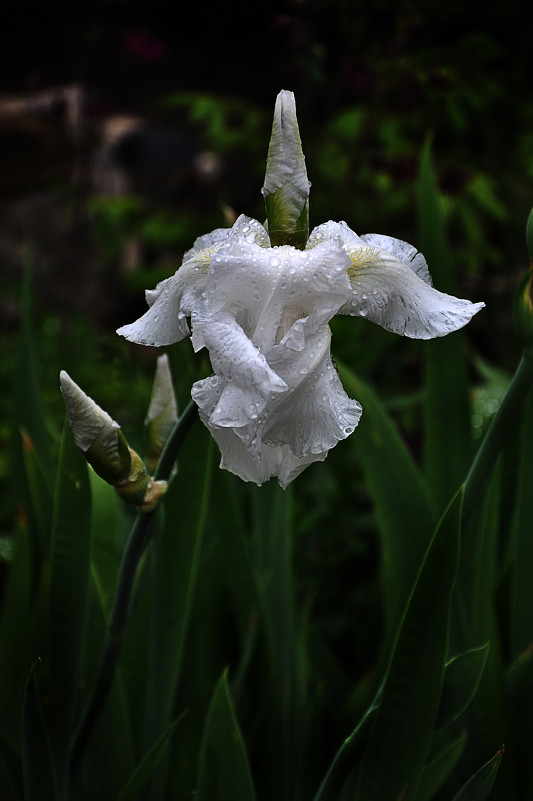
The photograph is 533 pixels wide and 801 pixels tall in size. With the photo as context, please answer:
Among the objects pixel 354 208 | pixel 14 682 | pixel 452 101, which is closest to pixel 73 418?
pixel 14 682

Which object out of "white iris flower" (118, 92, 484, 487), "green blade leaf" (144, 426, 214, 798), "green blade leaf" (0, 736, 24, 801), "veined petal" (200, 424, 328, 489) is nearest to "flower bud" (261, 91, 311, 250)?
"white iris flower" (118, 92, 484, 487)

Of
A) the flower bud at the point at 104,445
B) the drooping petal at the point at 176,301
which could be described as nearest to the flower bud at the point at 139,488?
the flower bud at the point at 104,445

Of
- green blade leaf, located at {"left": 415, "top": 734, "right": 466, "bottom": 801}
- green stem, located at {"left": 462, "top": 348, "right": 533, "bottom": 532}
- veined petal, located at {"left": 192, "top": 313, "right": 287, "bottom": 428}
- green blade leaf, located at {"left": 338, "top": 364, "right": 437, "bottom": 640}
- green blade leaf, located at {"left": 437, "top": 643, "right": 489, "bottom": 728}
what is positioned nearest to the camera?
veined petal, located at {"left": 192, "top": 313, "right": 287, "bottom": 428}

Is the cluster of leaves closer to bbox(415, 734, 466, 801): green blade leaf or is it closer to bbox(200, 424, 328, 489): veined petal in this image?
bbox(415, 734, 466, 801): green blade leaf

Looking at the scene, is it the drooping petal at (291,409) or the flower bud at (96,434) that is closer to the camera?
the drooping petal at (291,409)

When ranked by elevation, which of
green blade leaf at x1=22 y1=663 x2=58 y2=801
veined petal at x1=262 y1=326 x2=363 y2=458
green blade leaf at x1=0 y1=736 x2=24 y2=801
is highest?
veined petal at x1=262 y1=326 x2=363 y2=458

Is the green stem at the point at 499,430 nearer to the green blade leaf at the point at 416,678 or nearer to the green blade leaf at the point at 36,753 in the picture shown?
the green blade leaf at the point at 416,678
